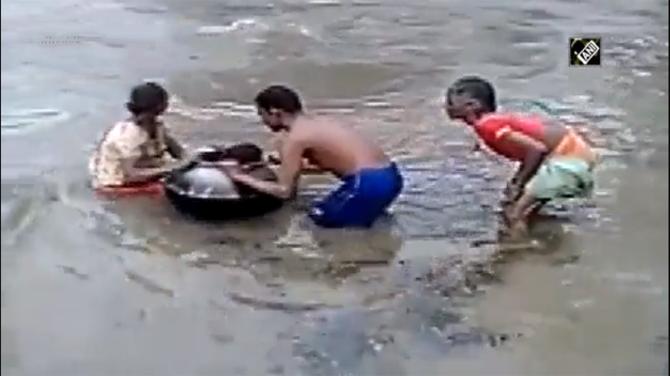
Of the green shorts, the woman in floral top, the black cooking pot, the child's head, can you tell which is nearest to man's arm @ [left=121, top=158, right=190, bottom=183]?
the woman in floral top

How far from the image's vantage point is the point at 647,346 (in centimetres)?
233

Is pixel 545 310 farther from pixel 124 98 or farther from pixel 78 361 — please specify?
pixel 124 98

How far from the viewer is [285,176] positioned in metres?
5.34

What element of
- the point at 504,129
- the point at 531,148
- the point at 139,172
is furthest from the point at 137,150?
the point at 531,148

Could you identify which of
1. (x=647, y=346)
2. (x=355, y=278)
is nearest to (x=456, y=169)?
(x=355, y=278)

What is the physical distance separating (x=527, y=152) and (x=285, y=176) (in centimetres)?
100

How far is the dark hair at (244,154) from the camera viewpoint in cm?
552

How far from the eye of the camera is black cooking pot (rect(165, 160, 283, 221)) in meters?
5.38

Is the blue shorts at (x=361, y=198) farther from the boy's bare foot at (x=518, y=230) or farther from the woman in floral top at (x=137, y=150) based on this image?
the woman in floral top at (x=137, y=150)

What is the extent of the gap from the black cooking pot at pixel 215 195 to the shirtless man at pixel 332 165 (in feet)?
0.15

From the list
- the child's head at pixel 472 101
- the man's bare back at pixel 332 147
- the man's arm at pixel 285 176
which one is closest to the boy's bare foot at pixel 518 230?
the child's head at pixel 472 101

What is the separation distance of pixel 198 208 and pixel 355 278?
2.81ft

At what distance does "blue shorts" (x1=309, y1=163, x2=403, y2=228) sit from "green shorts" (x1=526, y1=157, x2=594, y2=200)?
1.92 ft

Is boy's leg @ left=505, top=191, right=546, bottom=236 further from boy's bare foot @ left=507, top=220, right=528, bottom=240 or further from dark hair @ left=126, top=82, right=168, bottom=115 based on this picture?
dark hair @ left=126, top=82, right=168, bottom=115
